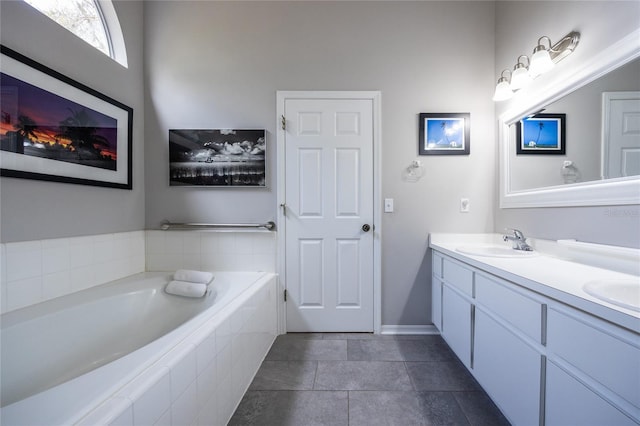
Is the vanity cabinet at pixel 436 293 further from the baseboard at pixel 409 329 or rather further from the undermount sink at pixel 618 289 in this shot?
the undermount sink at pixel 618 289

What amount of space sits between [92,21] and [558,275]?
3.32 m

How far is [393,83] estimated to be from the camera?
205 centimetres

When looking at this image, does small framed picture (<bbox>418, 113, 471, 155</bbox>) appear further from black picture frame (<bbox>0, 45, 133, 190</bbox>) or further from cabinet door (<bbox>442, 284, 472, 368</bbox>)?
black picture frame (<bbox>0, 45, 133, 190</bbox>)

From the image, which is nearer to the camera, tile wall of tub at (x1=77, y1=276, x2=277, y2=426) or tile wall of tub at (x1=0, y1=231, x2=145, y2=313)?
tile wall of tub at (x1=77, y1=276, x2=277, y2=426)

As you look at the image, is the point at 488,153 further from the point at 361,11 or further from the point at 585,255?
the point at 361,11

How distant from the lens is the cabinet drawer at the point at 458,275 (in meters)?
1.44

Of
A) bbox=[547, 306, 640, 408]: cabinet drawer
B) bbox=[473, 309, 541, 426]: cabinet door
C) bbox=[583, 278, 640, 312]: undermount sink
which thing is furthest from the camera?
bbox=[473, 309, 541, 426]: cabinet door

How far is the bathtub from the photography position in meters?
0.68

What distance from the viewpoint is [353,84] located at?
206 centimetres

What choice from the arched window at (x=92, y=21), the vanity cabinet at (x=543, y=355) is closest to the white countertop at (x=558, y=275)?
the vanity cabinet at (x=543, y=355)

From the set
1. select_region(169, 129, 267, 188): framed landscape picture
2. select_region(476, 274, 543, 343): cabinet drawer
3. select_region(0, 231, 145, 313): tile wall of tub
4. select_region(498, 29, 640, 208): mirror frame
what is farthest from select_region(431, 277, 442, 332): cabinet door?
select_region(0, 231, 145, 313): tile wall of tub

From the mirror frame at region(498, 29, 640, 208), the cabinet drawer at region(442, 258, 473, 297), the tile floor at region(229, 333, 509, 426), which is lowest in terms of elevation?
the tile floor at region(229, 333, 509, 426)

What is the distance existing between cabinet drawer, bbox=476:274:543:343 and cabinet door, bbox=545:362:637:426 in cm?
13

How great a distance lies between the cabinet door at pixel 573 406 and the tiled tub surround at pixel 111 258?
174 cm
